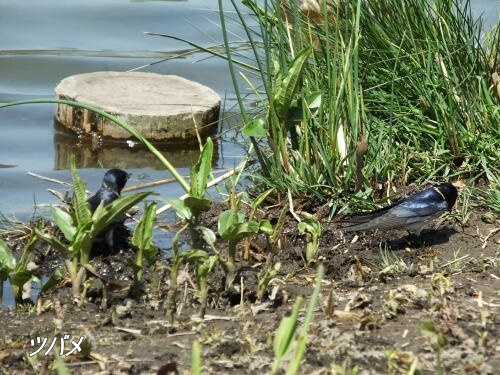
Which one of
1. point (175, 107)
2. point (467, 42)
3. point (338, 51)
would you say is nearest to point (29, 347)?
point (338, 51)

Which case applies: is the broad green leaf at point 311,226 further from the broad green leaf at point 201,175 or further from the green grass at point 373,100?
the broad green leaf at point 201,175

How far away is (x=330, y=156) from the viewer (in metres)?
5.79

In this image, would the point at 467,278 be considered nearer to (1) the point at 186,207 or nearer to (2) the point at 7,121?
(1) the point at 186,207

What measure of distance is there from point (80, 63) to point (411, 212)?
237 inches

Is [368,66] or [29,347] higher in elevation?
[368,66]

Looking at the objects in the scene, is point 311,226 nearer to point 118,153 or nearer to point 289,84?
point 289,84

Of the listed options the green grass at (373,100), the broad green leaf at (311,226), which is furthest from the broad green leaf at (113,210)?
the green grass at (373,100)

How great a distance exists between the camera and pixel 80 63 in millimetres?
10773

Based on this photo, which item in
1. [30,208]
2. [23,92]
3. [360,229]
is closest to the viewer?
[360,229]

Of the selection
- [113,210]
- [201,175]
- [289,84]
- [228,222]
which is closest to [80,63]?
[289,84]

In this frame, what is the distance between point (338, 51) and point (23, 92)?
4789 millimetres

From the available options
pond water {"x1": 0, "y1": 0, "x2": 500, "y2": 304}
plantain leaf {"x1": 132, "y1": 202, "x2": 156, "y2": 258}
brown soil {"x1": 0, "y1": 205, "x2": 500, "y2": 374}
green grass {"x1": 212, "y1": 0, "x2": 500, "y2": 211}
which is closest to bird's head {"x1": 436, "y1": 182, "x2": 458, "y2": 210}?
brown soil {"x1": 0, "y1": 205, "x2": 500, "y2": 374}

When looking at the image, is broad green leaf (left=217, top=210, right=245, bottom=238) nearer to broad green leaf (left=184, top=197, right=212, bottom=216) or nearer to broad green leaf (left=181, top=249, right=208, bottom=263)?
broad green leaf (left=184, top=197, right=212, bottom=216)

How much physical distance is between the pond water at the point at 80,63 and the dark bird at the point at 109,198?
0.78m
